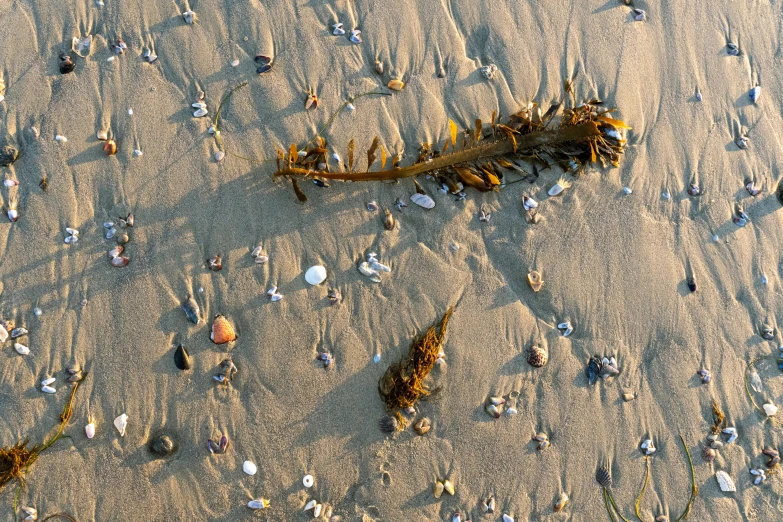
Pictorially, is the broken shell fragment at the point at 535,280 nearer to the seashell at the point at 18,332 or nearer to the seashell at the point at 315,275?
the seashell at the point at 315,275

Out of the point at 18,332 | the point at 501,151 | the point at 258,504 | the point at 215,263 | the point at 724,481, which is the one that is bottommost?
the point at 724,481

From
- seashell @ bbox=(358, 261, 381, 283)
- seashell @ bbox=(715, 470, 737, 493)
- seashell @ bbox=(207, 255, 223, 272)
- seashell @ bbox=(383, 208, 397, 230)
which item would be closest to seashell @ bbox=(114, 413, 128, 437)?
seashell @ bbox=(207, 255, 223, 272)

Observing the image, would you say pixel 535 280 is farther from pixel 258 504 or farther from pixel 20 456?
pixel 20 456

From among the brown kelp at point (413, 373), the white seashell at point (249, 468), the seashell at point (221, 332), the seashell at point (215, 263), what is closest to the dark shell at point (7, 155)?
the seashell at point (215, 263)

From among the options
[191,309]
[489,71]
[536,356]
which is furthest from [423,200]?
[191,309]

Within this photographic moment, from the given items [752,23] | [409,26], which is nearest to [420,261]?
[409,26]

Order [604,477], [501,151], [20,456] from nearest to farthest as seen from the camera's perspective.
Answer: [20,456]
[604,477]
[501,151]
